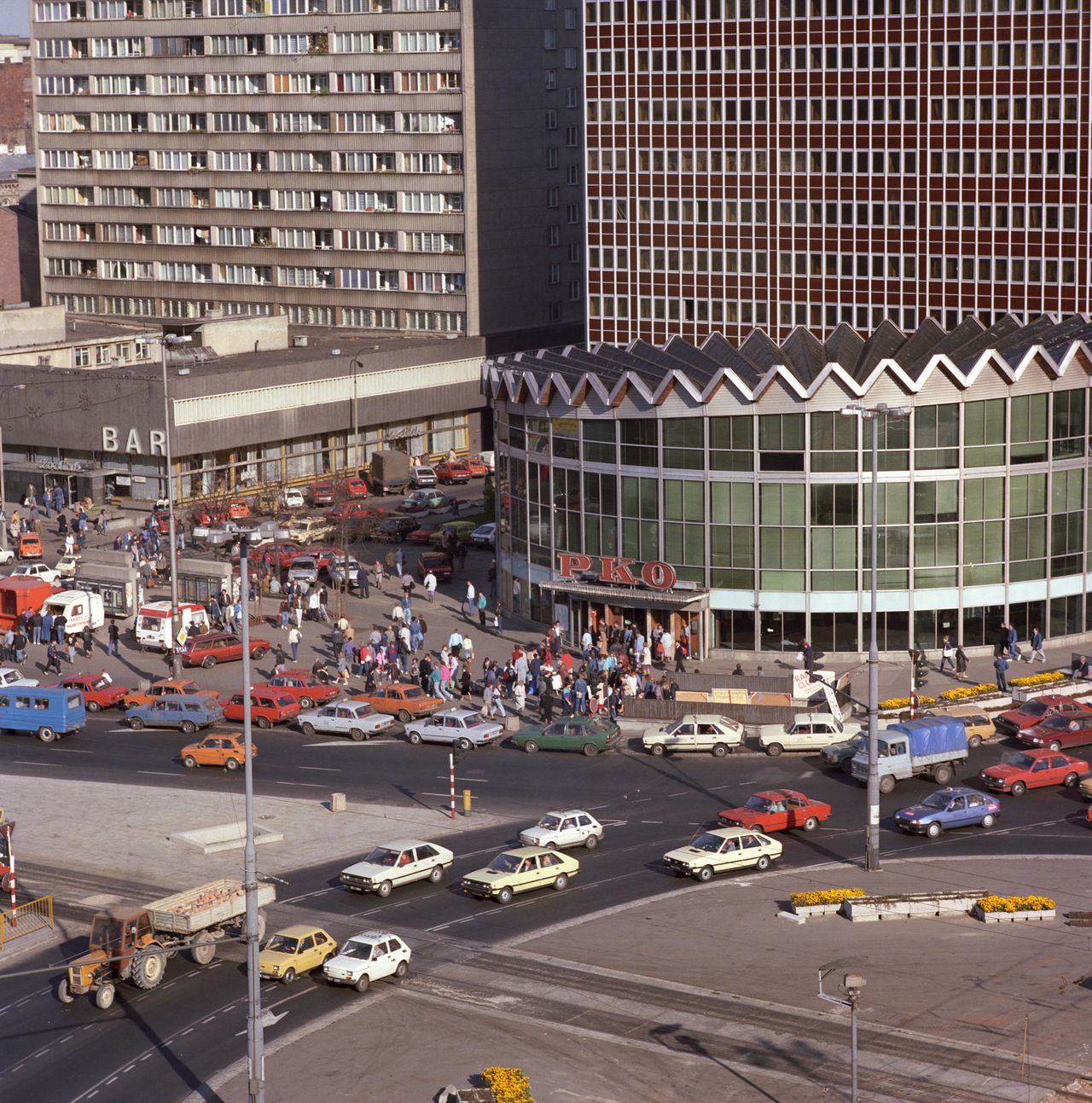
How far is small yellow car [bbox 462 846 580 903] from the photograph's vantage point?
5278cm

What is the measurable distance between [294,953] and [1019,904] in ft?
60.7

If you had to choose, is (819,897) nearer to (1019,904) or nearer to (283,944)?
(1019,904)

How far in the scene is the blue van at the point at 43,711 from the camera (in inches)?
2815

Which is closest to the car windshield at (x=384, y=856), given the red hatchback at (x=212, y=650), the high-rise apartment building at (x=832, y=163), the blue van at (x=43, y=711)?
the blue van at (x=43, y=711)

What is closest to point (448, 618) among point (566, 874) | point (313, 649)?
point (313, 649)

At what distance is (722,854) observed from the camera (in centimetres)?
5456

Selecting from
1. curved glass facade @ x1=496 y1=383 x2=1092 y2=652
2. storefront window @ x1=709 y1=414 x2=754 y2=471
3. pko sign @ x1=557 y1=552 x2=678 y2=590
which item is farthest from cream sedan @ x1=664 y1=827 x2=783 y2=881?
storefront window @ x1=709 y1=414 x2=754 y2=471

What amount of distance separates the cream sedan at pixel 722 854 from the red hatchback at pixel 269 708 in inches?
850

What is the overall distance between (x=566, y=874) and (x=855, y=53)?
245 ft

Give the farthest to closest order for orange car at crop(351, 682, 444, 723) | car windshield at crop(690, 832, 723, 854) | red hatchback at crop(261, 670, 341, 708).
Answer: red hatchback at crop(261, 670, 341, 708) < orange car at crop(351, 682, 444, 723) < car windshield at crop(690, 832, 723, 854)

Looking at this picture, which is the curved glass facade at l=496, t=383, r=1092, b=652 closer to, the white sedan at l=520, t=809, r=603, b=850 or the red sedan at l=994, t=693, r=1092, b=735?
the red sedan at l=994, t=693, r=1092, b=735

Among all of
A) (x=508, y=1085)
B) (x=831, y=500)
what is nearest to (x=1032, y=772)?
(x=831, y=500)

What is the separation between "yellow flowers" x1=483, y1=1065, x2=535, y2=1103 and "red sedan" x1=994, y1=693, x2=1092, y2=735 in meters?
32.0

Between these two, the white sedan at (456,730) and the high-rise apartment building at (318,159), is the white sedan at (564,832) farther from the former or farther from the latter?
the high-rise apartment building at (318,159)
